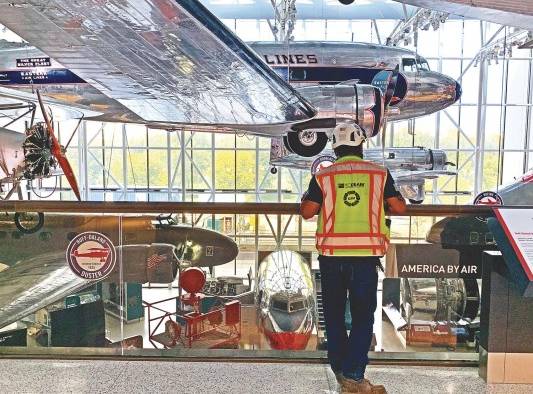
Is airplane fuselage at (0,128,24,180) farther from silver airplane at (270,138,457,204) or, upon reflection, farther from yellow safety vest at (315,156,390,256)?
yellow safety vest at (315,156,390,256)

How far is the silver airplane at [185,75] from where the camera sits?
429 cm

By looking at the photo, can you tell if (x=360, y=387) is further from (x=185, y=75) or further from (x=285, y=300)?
(x=185, y=75)

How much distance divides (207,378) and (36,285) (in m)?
1.24

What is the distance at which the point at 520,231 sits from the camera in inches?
98.9

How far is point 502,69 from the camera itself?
14656mm

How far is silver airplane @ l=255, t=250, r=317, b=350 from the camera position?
3.47 metres

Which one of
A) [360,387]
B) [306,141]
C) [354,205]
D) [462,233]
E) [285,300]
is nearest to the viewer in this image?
[354,205]

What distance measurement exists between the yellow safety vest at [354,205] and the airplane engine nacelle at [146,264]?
1.18 meters

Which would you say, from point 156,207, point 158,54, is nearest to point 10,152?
point 158,54

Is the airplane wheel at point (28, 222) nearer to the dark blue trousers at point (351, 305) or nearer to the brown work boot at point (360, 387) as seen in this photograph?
the dark blue trousers at point (351, 305)

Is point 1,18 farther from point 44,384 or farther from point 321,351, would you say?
point 321,351

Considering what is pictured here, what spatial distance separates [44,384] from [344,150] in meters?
1.89

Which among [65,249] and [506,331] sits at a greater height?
[65,249]

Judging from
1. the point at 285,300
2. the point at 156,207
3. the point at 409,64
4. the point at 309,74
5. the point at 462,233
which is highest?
the point at 409,64
